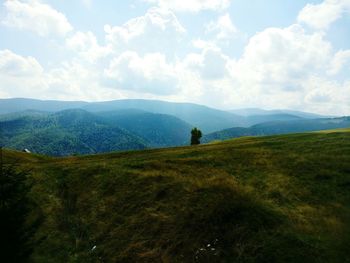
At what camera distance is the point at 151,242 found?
87.7 feet

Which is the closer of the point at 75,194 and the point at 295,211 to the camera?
the point at 295,211

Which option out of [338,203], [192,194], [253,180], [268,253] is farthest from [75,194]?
[338,203]

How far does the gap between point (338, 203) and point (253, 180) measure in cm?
982

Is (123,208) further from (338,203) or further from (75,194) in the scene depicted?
(338,203)

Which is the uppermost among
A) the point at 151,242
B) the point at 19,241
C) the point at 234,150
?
the point at 234,150

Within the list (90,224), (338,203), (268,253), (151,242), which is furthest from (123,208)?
(338,203)

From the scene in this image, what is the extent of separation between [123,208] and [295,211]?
58.0ft

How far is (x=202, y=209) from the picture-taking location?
29.9 meters

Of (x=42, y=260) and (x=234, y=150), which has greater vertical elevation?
(x=234, y=150)

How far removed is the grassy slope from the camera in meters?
24.6

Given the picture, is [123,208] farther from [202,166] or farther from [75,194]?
[202,166]

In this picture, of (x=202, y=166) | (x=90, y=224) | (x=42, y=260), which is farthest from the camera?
(x=202, y=166)

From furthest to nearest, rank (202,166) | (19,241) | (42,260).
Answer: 1. (202,166)
2. (42,260)
3. (19,241)

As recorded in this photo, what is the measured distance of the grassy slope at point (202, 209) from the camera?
2464 centimetres
